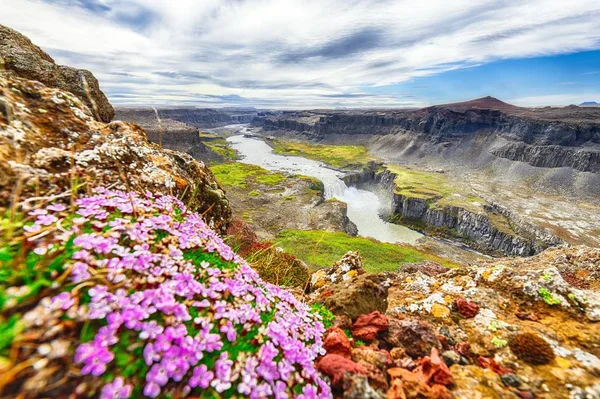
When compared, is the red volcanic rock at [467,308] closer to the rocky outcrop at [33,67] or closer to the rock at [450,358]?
the rock at [450,358]

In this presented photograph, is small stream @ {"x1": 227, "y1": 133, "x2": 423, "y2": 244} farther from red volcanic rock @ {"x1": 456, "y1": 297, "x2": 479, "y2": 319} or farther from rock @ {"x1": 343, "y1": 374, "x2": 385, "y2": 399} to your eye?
rock @ {"x1": 343, "y1": 374, "x2": 385, "y2": 399}

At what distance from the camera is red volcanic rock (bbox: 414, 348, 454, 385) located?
552 cm

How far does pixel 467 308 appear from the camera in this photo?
890 cm

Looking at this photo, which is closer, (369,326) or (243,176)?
(369,326)

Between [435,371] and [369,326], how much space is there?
182 cm

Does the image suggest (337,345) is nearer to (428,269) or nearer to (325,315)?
(325,315)

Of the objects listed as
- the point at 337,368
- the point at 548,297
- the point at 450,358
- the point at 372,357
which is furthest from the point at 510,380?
the point at 548,297

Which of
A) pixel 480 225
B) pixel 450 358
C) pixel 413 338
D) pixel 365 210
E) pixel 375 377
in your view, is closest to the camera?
pixel 375 377

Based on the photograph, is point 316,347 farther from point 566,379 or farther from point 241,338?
point 566,379

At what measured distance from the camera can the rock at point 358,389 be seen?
181 inches

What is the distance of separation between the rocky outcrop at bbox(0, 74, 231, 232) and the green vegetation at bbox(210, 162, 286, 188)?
420 ft

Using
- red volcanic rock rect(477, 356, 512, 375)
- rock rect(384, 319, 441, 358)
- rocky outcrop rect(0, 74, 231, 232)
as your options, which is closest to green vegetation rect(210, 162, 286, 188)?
rocky outcrop rect(0, 74, 231, 232)

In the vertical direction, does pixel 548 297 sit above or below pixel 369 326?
below

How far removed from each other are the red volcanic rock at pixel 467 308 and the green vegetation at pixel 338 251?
44310mm
